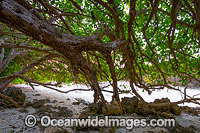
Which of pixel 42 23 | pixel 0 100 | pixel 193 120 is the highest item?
pixel 42 23

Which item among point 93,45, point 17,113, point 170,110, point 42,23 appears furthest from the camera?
point 170,110

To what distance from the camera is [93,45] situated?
2047 millimetres

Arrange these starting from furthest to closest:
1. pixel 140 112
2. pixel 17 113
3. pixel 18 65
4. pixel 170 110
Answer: pixel 18 65, pixel 170 110, pixel 140 112, pixel 17 113

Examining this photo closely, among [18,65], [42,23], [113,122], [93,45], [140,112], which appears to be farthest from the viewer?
[18,65]

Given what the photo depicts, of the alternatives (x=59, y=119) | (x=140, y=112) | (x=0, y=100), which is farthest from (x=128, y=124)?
(x=0, y=100)

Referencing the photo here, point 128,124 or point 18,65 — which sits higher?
point 18,65

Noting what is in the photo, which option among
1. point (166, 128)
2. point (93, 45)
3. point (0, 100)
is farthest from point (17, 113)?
point (166, 128)

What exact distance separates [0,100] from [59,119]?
298 cm

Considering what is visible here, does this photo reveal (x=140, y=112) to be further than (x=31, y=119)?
Yes

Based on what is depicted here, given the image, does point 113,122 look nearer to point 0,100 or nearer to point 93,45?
point 93,45

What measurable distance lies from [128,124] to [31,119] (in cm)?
322

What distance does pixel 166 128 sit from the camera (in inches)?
172

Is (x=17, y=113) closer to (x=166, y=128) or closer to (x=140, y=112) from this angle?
(x=140, y=112)

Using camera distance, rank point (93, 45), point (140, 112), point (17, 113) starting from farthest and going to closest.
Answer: point (140, 112) < point (17, 113) < point (93, 45)
